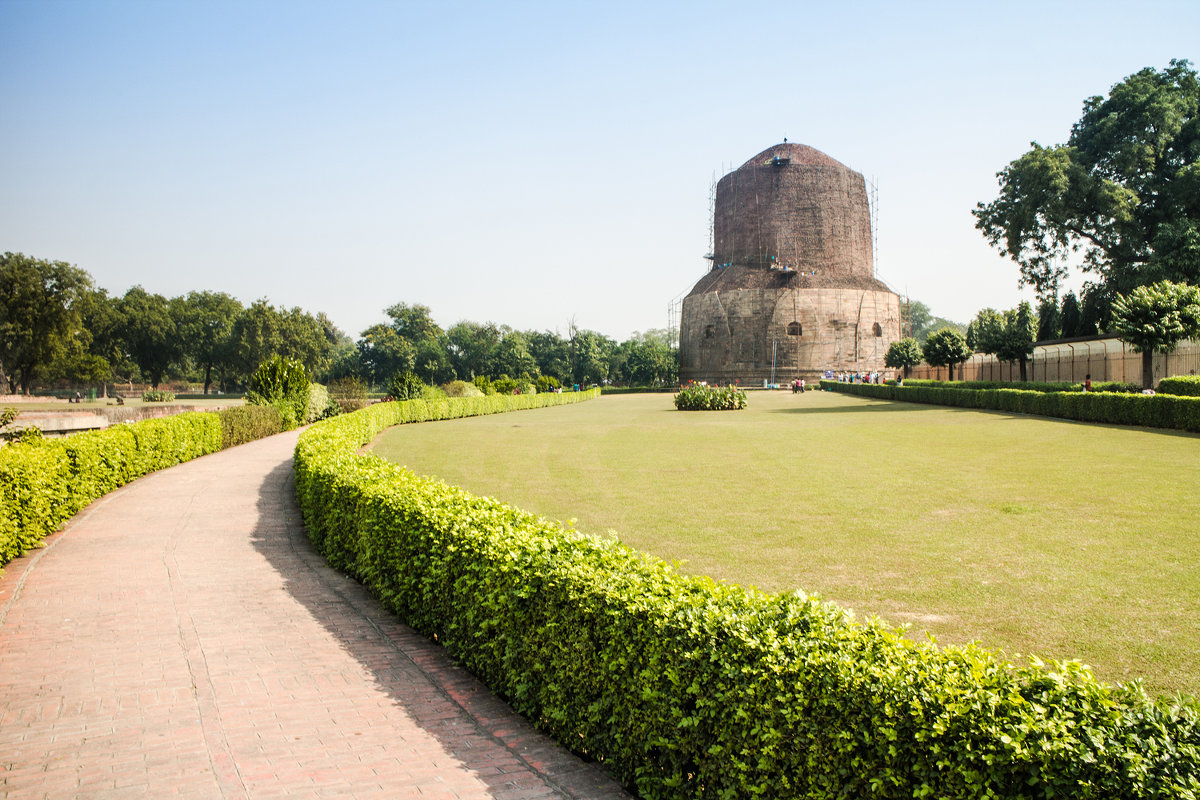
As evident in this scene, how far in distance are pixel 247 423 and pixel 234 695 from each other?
18.3m

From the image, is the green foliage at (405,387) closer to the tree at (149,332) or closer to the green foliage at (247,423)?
the green foliage at (247,423)

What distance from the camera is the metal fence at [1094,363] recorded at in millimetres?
31516

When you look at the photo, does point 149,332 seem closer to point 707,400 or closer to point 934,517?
point 707,400

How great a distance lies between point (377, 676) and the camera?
4922mm

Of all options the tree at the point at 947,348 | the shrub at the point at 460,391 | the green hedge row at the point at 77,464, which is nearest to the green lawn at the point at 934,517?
the green hedge row at the point at 77,464

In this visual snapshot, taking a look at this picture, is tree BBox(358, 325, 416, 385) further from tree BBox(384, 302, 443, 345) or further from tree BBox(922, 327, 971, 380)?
tree BBox(922, 327, 971, 380)

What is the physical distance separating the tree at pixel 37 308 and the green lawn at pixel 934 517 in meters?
42.0

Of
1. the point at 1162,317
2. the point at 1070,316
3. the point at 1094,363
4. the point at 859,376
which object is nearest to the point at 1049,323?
the point at 1070,316

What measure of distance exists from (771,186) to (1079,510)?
6388 cm

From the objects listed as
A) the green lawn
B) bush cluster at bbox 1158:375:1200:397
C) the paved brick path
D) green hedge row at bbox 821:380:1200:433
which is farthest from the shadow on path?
bush cluster at bbox 1158:375:1200:397

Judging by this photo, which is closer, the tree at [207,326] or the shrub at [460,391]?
the shrub at [460,391]

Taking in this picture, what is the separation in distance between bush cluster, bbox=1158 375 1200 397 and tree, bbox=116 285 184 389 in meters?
72.8

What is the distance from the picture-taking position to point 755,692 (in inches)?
114

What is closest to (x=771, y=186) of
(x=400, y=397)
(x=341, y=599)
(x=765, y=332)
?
(x=765, y=332)
